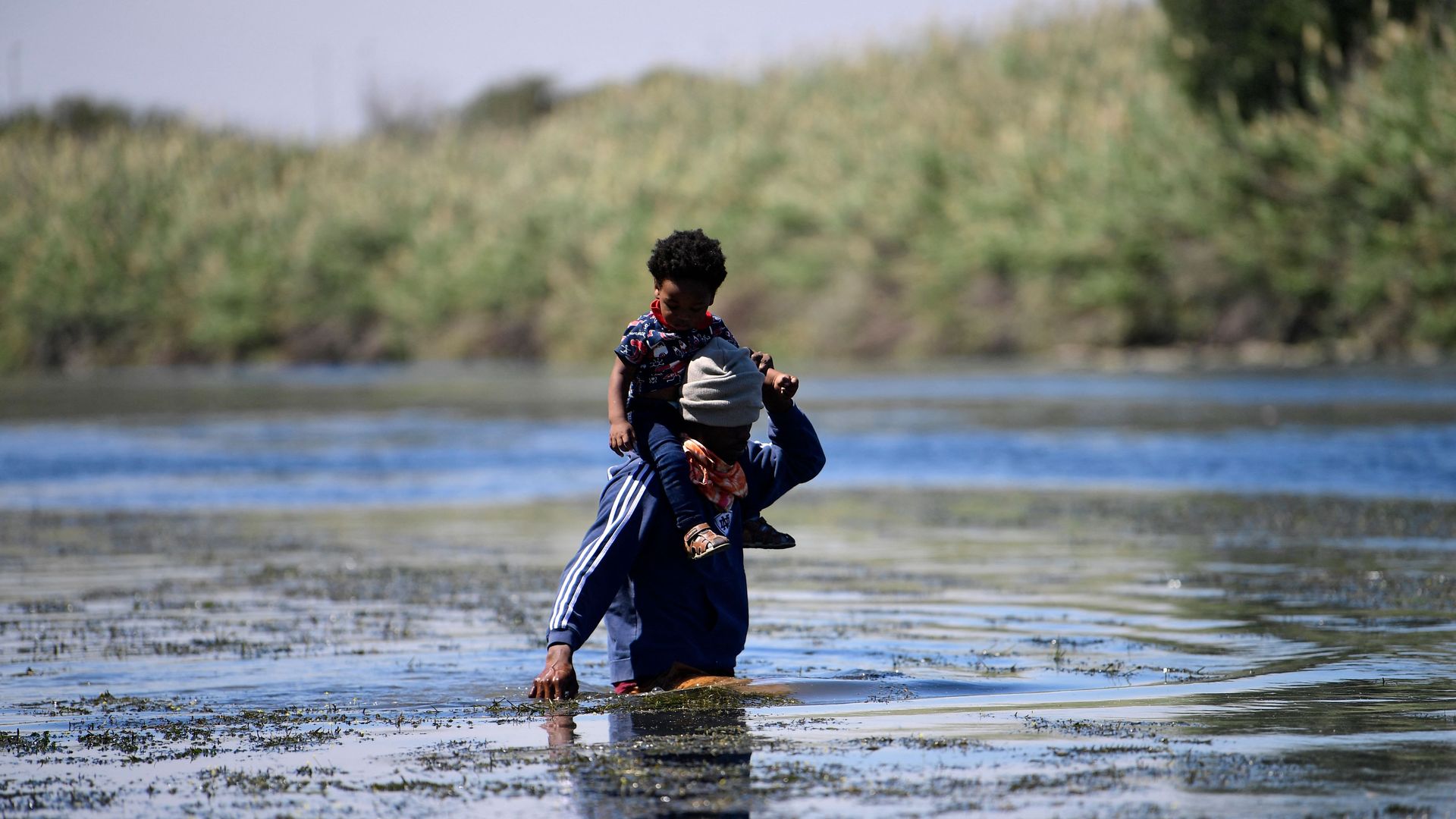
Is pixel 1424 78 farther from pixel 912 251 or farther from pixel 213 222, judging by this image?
pixel 213 222

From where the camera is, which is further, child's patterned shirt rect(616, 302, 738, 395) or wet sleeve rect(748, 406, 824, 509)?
wet sleeve rect(748, 406, 824, 509)

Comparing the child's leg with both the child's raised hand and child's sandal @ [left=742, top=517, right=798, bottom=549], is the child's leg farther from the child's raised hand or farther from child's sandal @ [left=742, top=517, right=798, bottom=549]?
child's sandal @ [left=742, top=517, right=798, bottom=549]

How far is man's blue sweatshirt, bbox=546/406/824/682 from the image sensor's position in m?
6.58

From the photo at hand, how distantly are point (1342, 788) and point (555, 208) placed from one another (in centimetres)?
5724

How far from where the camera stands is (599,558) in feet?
21.6

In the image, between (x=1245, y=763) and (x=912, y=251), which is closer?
(x=1245, y=763)

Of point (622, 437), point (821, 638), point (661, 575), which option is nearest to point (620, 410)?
point (622, 437)

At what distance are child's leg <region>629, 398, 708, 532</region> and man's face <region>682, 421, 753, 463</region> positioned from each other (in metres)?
0.06

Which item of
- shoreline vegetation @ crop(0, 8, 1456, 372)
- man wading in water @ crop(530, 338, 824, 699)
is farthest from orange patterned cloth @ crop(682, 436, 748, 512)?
shoreline vegetation @ crop(0, 8, 1456, 372)

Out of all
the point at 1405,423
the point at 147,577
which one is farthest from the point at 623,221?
the point at 147,577

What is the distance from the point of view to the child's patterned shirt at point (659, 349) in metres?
6.52

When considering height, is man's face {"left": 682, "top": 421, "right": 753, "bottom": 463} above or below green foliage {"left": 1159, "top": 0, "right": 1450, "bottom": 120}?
below

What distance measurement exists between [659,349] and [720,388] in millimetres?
245

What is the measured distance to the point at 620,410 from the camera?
639cm
